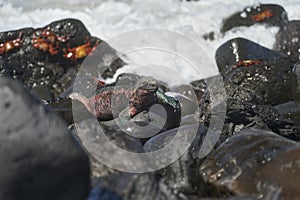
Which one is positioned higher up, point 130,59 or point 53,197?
point 53,197

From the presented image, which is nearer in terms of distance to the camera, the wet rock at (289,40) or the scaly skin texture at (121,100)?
the scaly skin texture at (121,100)

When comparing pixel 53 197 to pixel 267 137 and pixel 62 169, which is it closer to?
pixel 62 169

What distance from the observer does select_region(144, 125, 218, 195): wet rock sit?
3.49 metres

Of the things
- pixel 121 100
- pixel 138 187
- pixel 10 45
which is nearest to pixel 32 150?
pixel 138 187

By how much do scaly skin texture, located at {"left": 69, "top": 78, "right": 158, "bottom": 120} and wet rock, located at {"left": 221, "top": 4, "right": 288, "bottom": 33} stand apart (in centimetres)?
683

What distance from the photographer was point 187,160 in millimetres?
3684

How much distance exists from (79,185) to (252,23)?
33.9 ft

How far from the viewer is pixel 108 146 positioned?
308cm

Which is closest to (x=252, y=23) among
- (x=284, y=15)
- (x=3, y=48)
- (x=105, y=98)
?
(x=284, y=15)

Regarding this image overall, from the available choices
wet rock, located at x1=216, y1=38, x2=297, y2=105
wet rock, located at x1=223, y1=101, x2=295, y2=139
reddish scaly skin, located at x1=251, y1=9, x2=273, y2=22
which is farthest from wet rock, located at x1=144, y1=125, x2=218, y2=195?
reddish scaly skin, located at x1=251, y1=9, x2=273, y2=22

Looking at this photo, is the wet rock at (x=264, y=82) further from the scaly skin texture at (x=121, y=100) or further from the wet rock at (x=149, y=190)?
the wet rock at (x=149, y=190)

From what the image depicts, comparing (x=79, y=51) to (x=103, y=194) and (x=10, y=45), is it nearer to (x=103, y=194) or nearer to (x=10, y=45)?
(x=10, y=45)

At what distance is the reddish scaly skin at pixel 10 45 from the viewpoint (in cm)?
918

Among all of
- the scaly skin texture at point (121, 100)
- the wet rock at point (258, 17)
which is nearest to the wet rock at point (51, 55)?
the scaly skin texture at point (121, 100)
